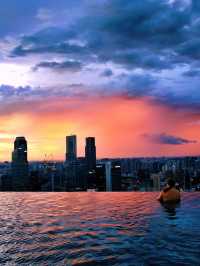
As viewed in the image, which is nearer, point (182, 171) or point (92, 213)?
point (92, 213)

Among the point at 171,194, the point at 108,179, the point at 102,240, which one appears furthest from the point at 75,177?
the point at 102,240

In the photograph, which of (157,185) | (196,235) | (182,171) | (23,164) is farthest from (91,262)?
(23,164)

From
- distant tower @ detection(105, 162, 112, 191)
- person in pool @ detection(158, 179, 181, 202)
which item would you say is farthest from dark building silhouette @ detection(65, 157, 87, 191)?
person in pool @ detection(158, 179, 181, 202)

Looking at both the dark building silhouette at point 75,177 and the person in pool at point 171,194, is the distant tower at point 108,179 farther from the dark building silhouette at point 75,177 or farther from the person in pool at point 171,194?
the person in pool at point 171,194

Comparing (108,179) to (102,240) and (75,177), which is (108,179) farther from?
(102,240)

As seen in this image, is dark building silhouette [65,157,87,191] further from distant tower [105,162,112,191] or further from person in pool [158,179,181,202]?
person in pool [158,179,181,202]

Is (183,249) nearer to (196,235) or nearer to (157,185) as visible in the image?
(196,235)

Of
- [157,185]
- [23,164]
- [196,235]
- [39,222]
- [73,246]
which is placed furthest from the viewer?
[23,164]

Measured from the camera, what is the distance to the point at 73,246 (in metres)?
22.5

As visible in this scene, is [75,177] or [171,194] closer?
[171,194]

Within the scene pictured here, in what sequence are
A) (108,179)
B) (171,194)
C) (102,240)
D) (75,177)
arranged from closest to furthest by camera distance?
(102,240) < (171,194) < (108,179) < (75,177)

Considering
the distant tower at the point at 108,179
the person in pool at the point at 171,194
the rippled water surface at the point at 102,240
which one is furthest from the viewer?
the distant tower at the point at 108,179

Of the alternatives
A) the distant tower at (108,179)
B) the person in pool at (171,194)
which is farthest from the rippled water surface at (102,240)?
the distant tower at (108,179)

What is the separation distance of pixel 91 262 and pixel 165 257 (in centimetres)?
351
